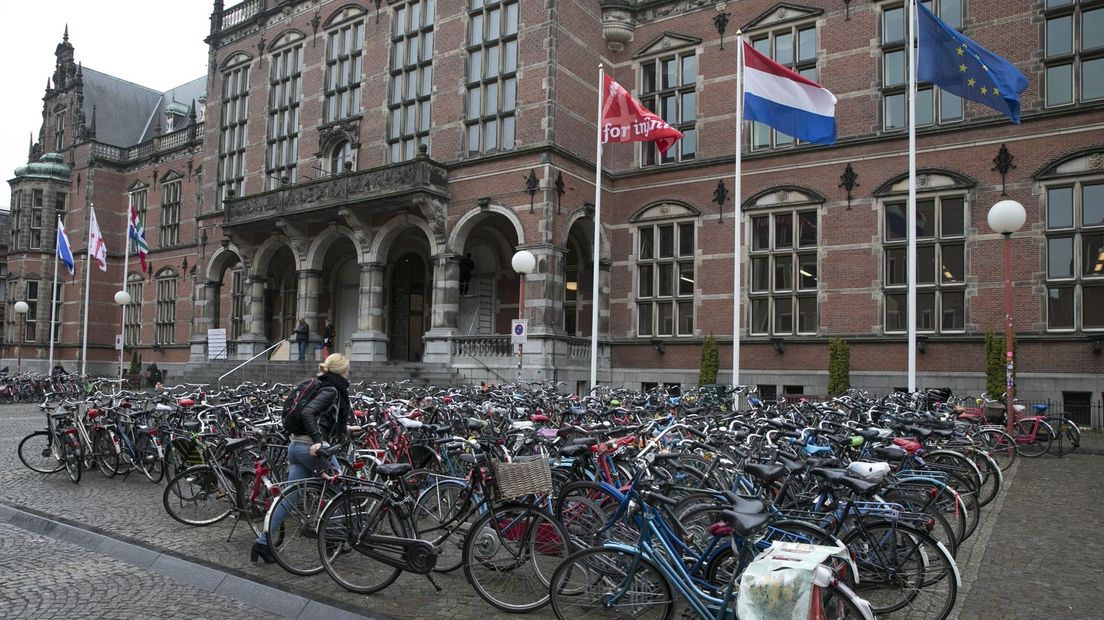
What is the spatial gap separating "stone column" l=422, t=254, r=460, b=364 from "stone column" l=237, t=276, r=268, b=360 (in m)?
8.46

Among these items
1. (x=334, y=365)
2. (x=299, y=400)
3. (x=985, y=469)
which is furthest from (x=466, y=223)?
(x=985, y=469)

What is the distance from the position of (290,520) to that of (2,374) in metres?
28.0

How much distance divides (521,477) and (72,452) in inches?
288

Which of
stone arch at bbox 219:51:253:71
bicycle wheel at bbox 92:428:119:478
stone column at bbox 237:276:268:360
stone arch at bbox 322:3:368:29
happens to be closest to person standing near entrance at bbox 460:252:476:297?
stone column at bbox 237:276:268:360

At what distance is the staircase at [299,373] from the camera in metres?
19.7

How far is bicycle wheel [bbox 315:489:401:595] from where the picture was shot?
17.9 ft

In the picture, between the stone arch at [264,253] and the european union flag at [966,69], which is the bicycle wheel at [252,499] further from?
the stone arch at [264,253]

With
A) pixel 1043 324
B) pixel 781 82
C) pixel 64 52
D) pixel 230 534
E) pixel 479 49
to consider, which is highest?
pixel 64 52

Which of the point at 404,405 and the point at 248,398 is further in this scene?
the point at 248,398

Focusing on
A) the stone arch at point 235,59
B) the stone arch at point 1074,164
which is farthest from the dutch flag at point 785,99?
the stone arch at point 235,59

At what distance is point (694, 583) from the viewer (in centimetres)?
427

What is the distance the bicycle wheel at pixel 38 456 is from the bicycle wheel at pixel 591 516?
7.98 meters

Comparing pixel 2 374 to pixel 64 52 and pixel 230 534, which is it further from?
pixel 230 534

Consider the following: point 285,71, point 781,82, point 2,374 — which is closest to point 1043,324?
point 781,82
